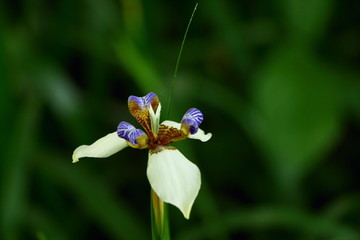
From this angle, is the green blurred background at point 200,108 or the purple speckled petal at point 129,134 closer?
the purple speckled petal at point 129,134

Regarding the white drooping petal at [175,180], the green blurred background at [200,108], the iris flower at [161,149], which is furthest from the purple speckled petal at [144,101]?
the green blurred background at [200,108]

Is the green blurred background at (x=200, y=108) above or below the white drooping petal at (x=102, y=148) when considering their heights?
above

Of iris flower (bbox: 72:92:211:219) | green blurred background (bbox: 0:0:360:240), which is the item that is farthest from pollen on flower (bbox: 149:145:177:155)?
green blurred background (bbox: 0:0:360:240)

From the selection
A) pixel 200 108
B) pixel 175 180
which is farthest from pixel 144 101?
pixel 200 108

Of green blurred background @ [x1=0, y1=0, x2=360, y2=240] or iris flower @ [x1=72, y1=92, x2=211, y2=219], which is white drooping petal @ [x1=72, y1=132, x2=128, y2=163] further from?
green blurred background @ [x1=0, y1=0, x2=360, y2=240]

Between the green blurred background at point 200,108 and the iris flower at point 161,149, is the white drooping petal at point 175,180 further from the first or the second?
the green blurred background at point 200,108

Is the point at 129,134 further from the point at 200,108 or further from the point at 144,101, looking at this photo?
the point at 200,108
